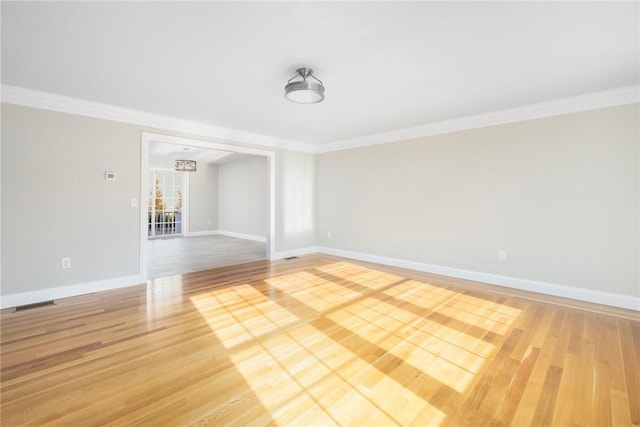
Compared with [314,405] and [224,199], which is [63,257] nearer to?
[314,405]

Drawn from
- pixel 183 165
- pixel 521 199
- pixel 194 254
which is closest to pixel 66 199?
pixel 194 254

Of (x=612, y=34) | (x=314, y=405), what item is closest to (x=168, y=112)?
(x=314, y=405)

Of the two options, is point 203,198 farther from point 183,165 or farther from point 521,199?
point 521,199

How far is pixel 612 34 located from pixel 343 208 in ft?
14.8

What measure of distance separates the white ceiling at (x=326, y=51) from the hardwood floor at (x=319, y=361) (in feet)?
8.22

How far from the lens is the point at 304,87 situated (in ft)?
8.64

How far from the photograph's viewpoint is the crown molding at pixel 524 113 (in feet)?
10.3

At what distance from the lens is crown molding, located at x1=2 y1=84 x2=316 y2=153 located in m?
3.15

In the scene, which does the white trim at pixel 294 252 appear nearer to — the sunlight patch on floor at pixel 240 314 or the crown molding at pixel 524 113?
the sunlight patch on floor at pixel 240 314

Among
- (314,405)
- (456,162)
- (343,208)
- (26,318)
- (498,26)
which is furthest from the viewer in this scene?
(343,208)

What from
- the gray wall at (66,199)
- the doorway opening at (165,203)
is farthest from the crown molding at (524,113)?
the doorway opening at (165,203)

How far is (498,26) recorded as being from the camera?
2.01 metres

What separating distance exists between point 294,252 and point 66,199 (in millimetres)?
3923

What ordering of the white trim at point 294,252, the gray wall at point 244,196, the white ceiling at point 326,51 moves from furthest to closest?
the gray wall at point 244,196
the white trim at point 294,252
the white ceiling at point 326,51
